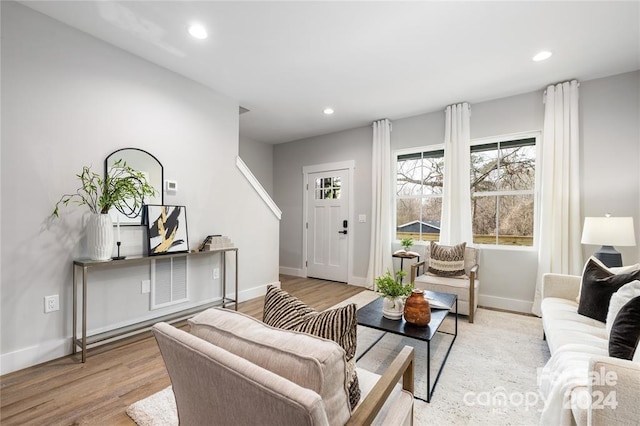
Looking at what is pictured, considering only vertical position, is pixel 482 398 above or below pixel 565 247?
below

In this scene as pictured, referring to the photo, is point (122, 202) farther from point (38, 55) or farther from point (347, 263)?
point (347, 263)

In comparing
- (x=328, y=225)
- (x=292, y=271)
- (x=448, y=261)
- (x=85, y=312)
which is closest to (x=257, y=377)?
(x=85, y=312)

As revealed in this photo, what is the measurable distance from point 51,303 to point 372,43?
3.42 meters

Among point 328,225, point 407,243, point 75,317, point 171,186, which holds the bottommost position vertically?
point 75,317

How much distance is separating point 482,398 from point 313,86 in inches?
131

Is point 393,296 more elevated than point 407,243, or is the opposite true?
point 407,243

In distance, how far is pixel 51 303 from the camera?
86.4 inches

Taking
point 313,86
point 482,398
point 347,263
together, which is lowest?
point 482,398

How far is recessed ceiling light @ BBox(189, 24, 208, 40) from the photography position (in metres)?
2.33

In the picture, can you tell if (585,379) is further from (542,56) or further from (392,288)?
(542,56)

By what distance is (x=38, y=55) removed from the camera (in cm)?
216

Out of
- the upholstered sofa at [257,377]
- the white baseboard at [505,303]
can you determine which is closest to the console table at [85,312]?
the upholstered sofa at [257,377]

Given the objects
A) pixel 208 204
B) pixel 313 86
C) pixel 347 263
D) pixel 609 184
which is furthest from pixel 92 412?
pixel 609 184

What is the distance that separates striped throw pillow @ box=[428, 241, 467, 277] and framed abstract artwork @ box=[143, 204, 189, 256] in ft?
9.65
